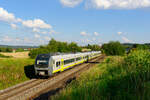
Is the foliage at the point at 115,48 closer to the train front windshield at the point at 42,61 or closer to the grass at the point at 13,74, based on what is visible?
the grass at the point at 13,74

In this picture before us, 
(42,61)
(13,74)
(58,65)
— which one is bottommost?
(13,74)

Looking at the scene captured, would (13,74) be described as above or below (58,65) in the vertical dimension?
below

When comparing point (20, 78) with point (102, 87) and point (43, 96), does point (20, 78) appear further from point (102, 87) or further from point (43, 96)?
point (102, 87)

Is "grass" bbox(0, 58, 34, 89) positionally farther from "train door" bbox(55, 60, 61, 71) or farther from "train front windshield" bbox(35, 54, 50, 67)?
"train door" bbox(55, 60, 61, 71)

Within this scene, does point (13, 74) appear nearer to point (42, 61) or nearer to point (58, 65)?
point (42, 61)

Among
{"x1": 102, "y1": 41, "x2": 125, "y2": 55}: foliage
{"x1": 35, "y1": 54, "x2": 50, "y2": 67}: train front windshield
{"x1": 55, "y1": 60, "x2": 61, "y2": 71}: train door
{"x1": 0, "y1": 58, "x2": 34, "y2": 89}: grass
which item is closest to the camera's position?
{"x1": 35, "y1": 54, "x2": 50, "y2": 67}: train front windshield

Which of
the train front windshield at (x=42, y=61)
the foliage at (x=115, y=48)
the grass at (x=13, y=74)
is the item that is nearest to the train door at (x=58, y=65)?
the train front windshield at (x=42, y=61)

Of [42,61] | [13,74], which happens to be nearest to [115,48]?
[42,61]

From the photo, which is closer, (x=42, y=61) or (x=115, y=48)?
(x=42, y=61)

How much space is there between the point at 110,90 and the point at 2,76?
15.7m

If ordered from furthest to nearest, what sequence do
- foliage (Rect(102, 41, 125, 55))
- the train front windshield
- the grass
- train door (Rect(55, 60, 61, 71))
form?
foliage (Rect(102, 41, 125, 55))
train door (Rect(55, 60, 61, 71))
the grass
the train front windshield

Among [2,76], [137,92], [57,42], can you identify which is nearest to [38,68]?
[2,76]

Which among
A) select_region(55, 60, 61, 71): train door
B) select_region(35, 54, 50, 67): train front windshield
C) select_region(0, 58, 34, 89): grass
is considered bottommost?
select_region(0, 58, 34, 89): grass

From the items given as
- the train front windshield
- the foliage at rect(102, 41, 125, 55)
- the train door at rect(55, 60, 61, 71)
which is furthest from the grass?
the foliage at rect(102, 41, 125, 55)
